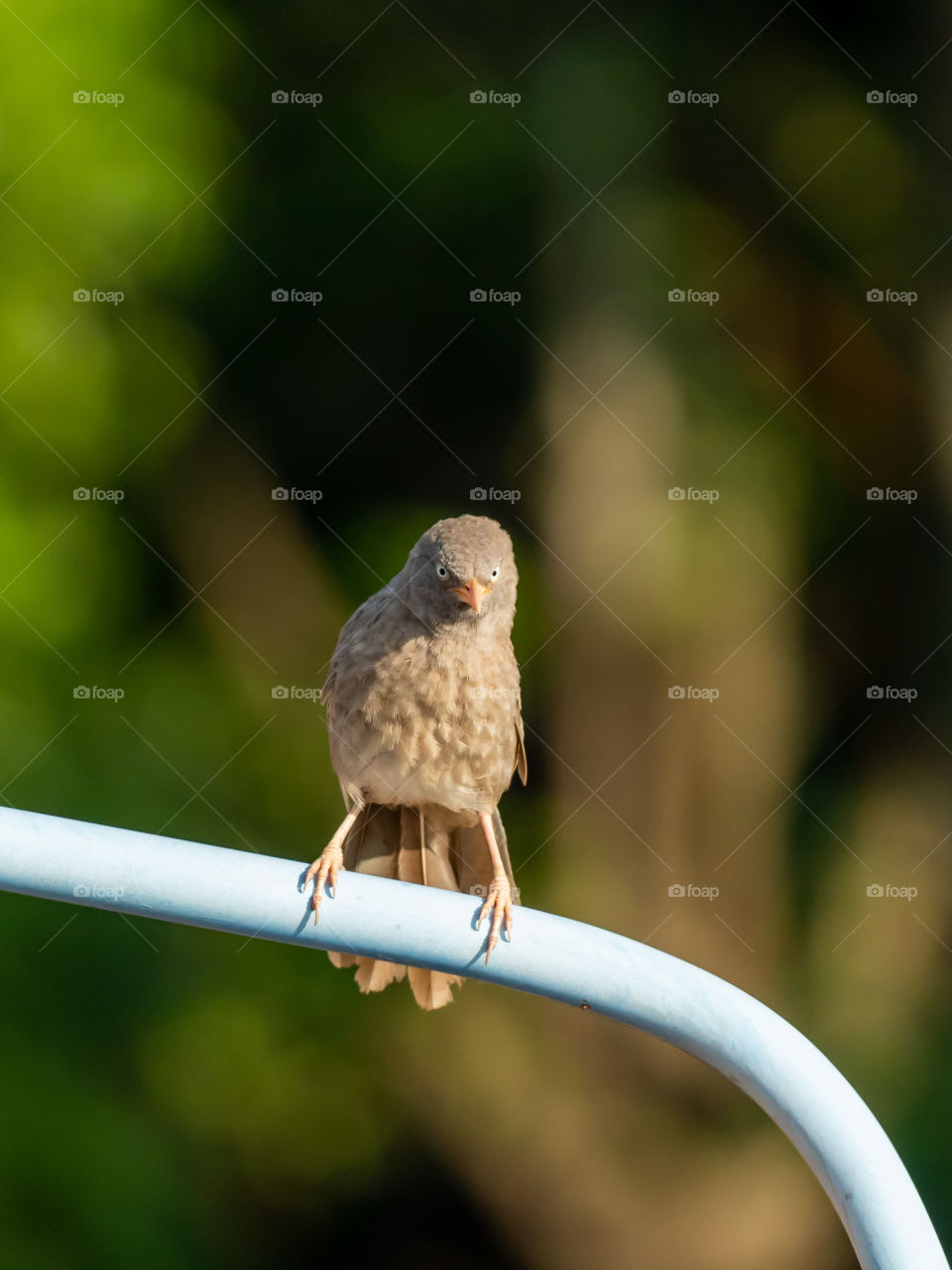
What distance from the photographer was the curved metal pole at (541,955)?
5.76 ft

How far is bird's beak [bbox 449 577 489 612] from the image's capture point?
3.15 m

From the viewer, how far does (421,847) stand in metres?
3.59

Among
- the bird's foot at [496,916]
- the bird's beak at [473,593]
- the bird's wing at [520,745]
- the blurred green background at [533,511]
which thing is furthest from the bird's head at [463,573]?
the blurred green background at [533,511]

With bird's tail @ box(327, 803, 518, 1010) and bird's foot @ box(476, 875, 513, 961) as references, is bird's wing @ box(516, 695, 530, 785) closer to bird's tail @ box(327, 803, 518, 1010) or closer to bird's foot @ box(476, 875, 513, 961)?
bird's tail @ box(327, 803, 518, 1010)

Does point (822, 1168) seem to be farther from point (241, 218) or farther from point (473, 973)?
point (241, 218)

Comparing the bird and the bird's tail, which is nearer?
the bird

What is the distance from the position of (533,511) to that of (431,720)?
7.03 feet

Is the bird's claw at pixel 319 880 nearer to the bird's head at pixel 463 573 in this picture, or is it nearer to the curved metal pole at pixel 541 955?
the curved metal pole at pixel 541 955

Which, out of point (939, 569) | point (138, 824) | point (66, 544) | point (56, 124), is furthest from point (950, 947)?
point (56, 124)

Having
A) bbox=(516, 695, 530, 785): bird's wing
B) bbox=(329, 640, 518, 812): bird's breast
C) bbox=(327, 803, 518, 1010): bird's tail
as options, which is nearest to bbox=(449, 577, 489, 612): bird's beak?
bbox=(329, 640, 518, 812): bird's breast

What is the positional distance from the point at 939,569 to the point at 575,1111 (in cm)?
261

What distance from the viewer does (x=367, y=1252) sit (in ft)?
19.9

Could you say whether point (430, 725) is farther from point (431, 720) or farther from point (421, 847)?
point (421, 847)

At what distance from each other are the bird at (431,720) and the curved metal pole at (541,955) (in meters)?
1.26
